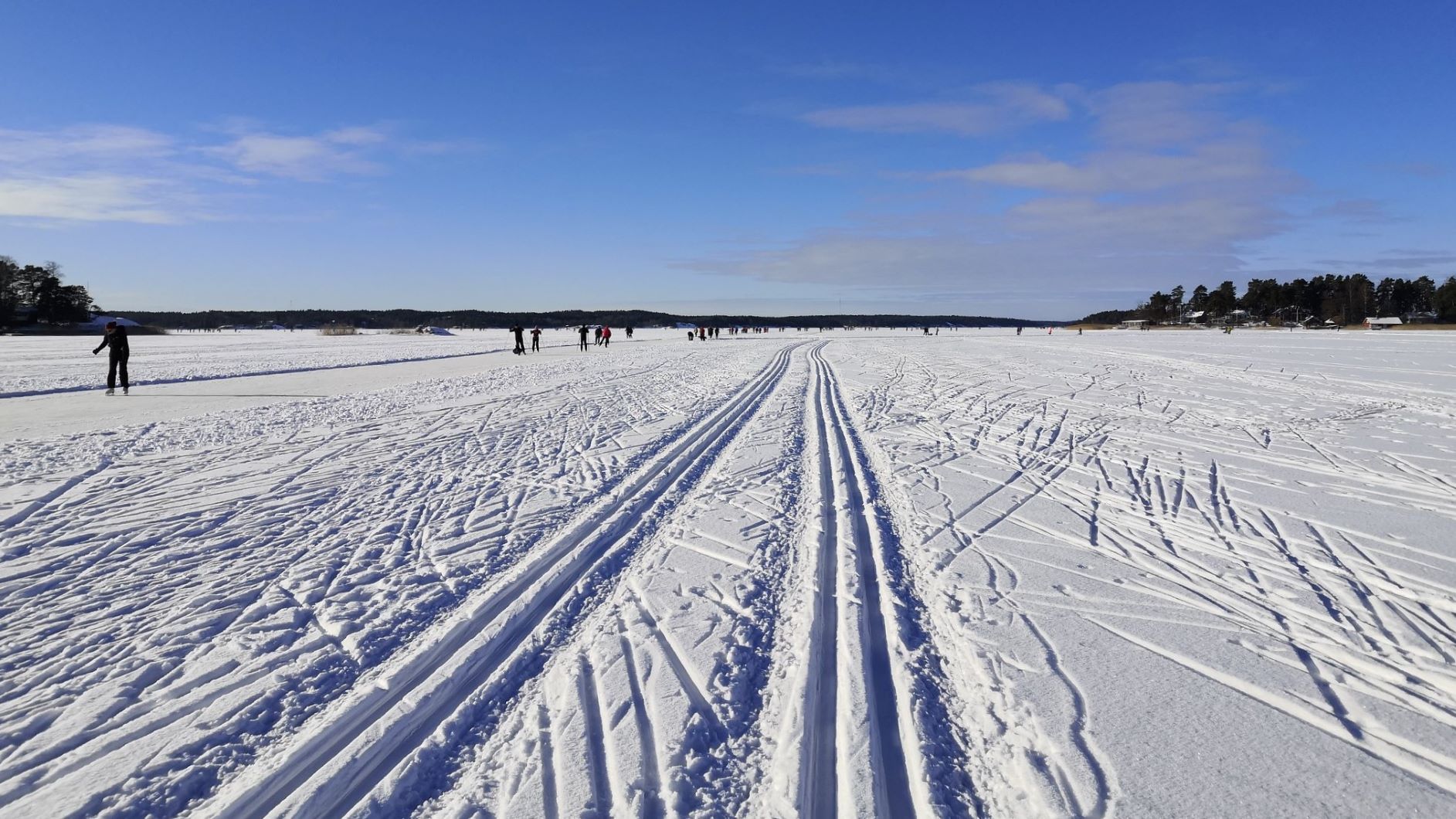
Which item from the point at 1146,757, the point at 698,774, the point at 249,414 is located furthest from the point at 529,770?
the point at 249,414

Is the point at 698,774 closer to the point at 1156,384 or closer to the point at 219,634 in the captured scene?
the point at 219,634

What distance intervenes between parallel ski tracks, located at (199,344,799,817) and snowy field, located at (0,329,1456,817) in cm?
2

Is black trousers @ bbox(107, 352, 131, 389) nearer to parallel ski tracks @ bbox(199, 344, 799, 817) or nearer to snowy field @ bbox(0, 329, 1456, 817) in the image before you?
snowy field @ bbox(0, 329, 1456, 817)

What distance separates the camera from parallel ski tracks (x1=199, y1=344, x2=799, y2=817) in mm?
2580

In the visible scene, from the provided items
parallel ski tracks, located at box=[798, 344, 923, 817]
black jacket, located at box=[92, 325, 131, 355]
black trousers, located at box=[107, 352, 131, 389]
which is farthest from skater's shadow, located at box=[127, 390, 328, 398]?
parallel ski tracks, located at box=[798, 344, 923, 817]

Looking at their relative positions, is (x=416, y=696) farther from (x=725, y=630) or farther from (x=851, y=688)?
(x=851, y=688)

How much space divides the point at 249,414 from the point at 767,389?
10.1m

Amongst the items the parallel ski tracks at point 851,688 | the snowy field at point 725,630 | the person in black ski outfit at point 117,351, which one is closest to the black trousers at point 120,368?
the person in black ski outfit at point 117,351

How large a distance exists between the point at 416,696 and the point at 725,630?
154 cm

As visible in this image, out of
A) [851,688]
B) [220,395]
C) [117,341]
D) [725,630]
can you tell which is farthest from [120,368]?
[851,688]

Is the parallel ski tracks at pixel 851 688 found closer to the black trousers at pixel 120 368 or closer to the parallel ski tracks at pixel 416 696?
the parallel ski tracks at pixel 416 696

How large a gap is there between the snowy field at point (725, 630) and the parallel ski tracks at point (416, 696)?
0.06ft

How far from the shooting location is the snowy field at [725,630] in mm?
2668

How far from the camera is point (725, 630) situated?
3910mm
